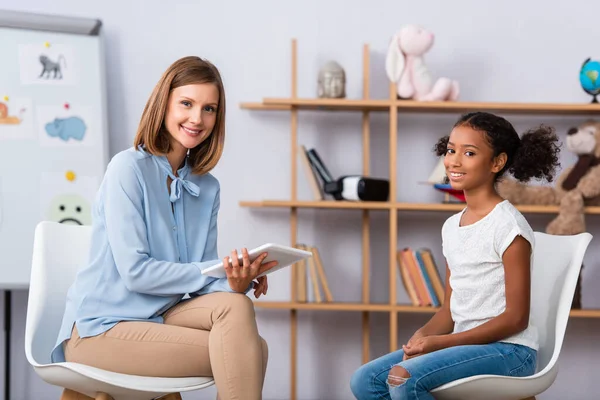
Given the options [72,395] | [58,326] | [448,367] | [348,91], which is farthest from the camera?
[348,91]

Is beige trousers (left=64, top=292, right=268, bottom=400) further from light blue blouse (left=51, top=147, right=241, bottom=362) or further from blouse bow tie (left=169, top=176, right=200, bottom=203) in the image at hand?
blouse bow tie (left=169, top=176, right=200, bottom=203)

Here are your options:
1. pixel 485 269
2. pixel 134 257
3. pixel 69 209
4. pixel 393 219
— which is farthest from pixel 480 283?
pixel 69 209

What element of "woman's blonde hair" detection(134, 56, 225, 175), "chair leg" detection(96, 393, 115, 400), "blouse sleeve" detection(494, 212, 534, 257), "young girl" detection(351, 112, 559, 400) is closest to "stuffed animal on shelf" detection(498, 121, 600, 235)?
"young girl" detection(351, 112, 559, 400)

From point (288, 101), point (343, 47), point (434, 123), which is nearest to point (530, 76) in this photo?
point (434, 123)

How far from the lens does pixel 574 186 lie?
2758 millimetres

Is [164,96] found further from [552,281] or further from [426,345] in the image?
[552,281]

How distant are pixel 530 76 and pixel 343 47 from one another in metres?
0.72

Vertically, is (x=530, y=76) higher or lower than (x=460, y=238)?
higher

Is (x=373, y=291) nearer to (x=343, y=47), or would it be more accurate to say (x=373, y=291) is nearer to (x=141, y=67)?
(x=343, y=47)

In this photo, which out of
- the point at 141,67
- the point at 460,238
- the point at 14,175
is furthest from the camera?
the point at 141,67

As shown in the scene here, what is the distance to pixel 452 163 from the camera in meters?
1.71

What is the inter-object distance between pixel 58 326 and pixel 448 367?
87 cm

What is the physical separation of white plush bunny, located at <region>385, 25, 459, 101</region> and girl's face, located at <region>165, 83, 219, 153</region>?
115 cm

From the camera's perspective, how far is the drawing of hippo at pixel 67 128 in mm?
2723
